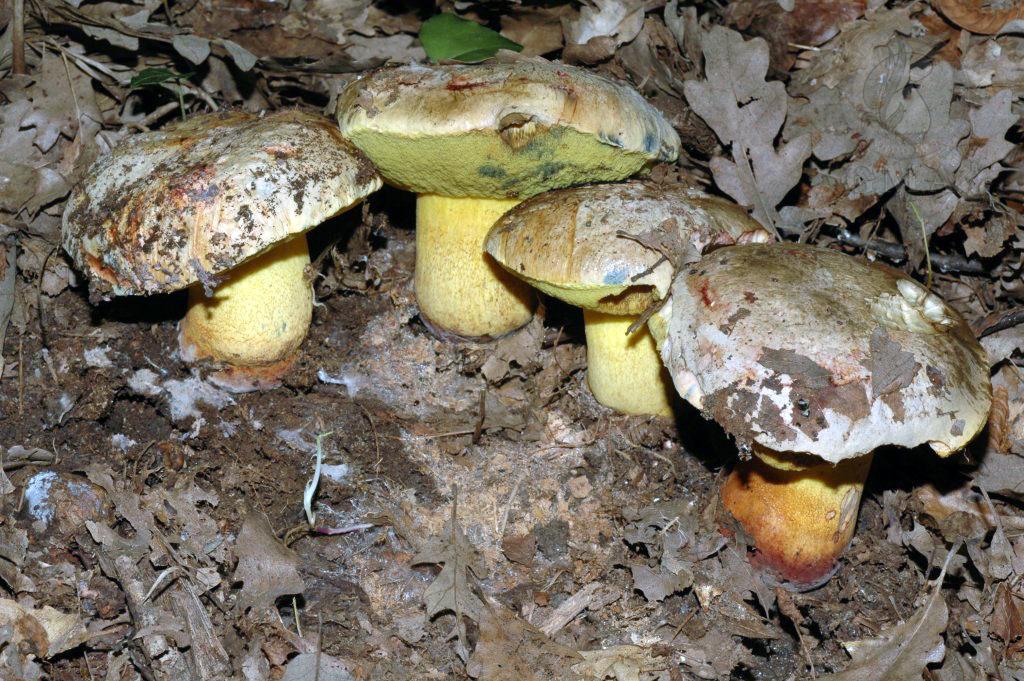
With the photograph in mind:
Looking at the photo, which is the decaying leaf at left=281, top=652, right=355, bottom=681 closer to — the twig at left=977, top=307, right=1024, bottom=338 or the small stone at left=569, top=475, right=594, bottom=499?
the small stone at left=569, top=475, right=594, bottom=499

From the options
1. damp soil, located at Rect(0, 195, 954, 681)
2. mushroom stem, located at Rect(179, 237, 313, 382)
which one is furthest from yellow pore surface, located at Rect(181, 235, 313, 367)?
damp soil, located at Rect(0, 195, 954, 681)

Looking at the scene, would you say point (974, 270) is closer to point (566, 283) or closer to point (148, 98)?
point (566, 283)

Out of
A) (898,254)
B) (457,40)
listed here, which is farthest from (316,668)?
(898,254)

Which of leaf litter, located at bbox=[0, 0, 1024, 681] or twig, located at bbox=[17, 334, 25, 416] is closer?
leaf litter, located at bbox=[0, 0, 1024, 681]

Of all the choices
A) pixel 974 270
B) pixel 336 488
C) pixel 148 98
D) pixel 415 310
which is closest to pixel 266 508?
pixel 336 488

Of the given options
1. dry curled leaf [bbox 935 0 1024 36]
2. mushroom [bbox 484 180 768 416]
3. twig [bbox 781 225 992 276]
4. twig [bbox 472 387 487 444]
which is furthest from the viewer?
dry curled leaf [bbox 935 0 1024 36]

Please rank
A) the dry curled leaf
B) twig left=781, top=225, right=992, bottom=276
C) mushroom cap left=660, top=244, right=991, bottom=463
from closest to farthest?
mushroom cap left=660, top=244, right=991, bottom=463 < twig left=781, top=225, right=992, bottom=276 < the dry curled leaf

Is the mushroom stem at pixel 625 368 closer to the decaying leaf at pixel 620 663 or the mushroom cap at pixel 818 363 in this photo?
the mushroom cap at pixel 818 363

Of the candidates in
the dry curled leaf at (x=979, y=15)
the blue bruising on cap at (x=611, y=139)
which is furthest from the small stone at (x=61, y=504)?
the dry curled leaf at (x=979, y=15)
